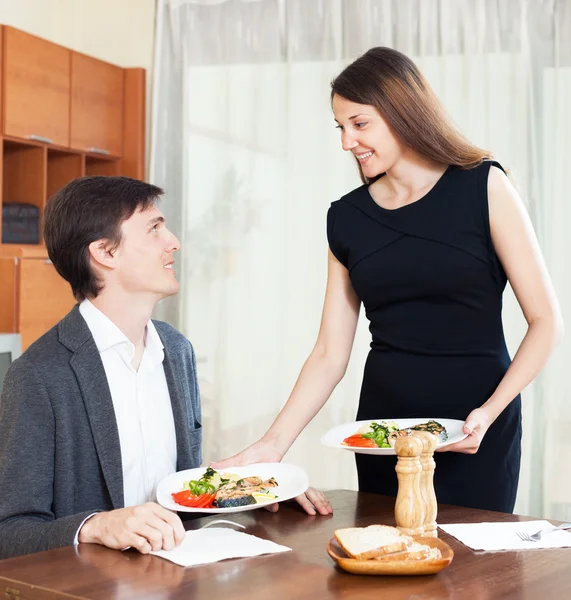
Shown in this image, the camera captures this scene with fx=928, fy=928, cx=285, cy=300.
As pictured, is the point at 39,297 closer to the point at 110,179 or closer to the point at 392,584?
the point at 110,179

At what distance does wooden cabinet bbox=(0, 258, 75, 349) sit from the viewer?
411cm

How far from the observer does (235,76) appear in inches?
198

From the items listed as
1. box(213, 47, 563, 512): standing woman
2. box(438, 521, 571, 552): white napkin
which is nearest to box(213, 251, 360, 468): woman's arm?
box(213, 47, 563, 512): standing woman

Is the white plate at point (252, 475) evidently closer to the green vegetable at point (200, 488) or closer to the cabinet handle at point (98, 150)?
the green vegetable at point (200, 488)

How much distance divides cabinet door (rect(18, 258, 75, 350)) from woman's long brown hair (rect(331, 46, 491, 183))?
252 centimetres

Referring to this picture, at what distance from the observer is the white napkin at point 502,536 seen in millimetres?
1376

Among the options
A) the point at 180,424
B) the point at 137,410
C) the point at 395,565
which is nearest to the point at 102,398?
the point at 137,410

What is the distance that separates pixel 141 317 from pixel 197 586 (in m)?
0.84

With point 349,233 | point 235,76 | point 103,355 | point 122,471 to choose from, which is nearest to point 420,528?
point 122,471

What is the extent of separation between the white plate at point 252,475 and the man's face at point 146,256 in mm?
429

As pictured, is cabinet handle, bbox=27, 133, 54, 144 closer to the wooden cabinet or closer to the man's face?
the wooden cabinet

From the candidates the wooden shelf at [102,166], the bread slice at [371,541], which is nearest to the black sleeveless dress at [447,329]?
the bread slice at [371,541]

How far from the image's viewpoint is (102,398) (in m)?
1.73

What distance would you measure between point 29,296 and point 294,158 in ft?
5.15
